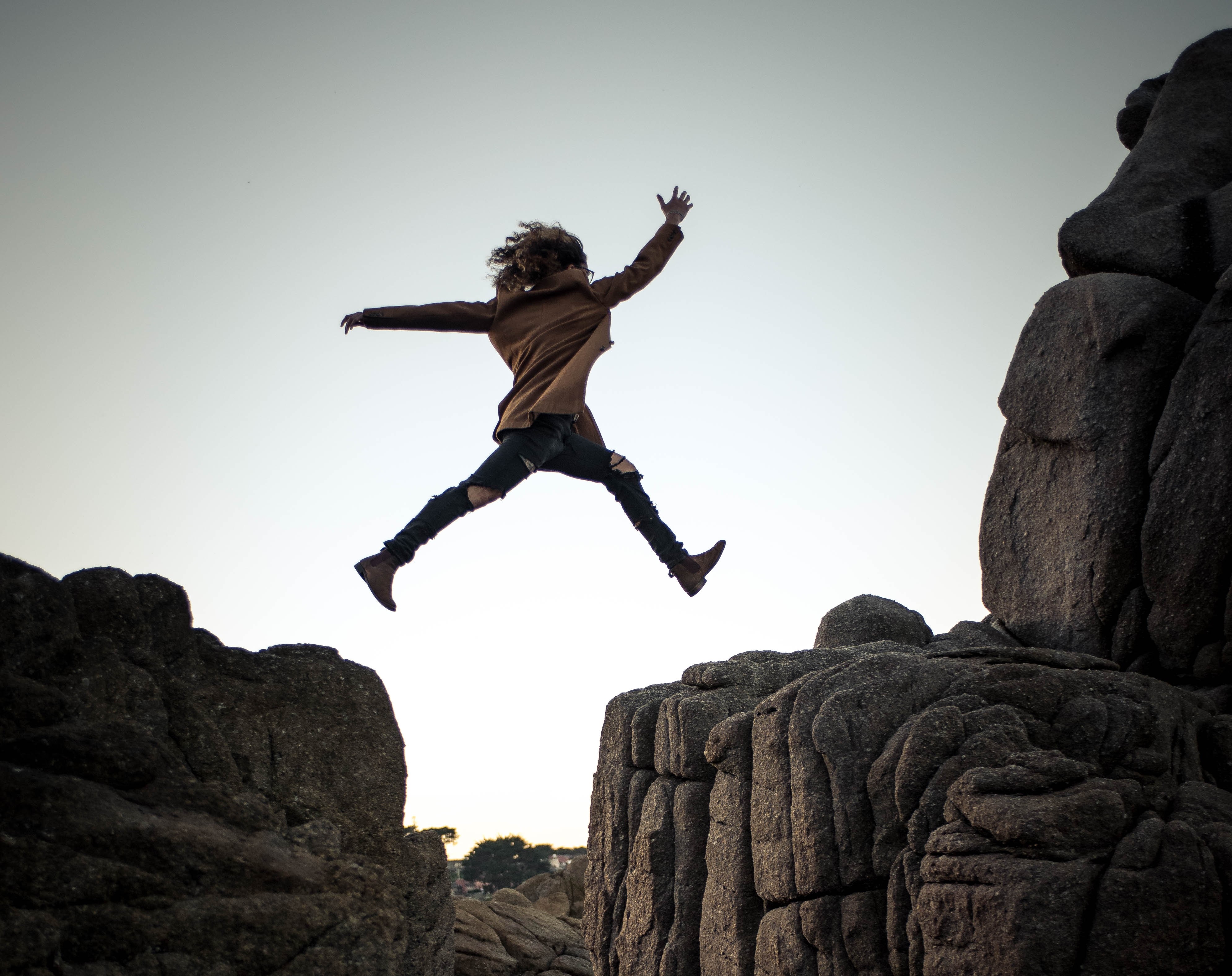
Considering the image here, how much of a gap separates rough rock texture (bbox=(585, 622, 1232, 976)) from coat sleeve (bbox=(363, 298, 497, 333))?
397 cm

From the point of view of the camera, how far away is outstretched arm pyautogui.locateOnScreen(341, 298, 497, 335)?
27.3ft

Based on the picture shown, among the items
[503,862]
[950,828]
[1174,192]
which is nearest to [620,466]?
[950,828]

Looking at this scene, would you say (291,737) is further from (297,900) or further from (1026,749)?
(1026,749)

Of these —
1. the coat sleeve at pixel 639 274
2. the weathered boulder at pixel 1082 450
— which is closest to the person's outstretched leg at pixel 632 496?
the coat sleeve at pixel 639 274

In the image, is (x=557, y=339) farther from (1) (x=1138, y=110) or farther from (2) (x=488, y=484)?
(1) (x=1138, y=110)

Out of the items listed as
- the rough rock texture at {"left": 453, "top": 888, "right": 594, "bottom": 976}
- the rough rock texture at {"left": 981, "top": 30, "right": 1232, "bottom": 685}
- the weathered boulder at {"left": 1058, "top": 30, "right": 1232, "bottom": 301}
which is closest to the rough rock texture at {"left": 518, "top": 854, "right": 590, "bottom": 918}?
the rough rock texture at {"left": 453, "top": 888, "right": 594, "bottom": 976}

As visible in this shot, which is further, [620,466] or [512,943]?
[512,943]

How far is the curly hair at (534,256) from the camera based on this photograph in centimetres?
895

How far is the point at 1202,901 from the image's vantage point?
20.9ft

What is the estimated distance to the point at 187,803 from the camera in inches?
195

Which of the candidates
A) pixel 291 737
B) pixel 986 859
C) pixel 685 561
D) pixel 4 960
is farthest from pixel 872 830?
pixel 4 960

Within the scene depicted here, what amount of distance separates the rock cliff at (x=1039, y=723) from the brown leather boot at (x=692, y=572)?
1229mm

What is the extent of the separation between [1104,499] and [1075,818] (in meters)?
5.20

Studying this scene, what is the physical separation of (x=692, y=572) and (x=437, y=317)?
2883 mm
